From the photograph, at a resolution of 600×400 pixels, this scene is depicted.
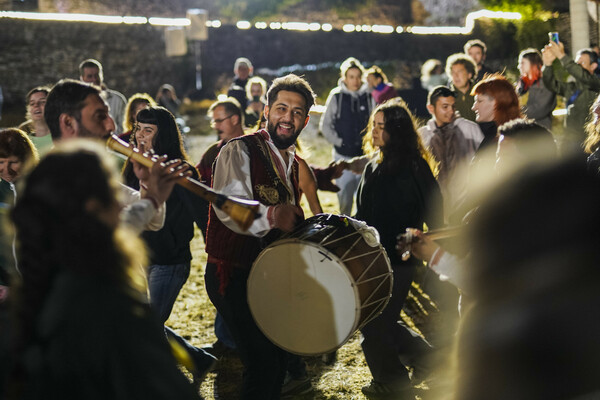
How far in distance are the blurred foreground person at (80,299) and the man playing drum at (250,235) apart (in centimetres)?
134

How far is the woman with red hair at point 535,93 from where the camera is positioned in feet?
23.7

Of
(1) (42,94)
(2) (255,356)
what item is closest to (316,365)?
→ (2) (255,356)

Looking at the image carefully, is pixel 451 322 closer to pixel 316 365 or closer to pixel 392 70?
pixel 316 365

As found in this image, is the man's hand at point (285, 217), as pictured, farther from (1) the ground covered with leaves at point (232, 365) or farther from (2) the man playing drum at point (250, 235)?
(1) the ground covered with leaves at point (232, 365)

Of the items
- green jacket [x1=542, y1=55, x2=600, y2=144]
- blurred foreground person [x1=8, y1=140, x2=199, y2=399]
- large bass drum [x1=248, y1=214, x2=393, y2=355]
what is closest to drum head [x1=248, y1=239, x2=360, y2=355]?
large bass drum [x1=248, y1=214, x2=393, y2=355]

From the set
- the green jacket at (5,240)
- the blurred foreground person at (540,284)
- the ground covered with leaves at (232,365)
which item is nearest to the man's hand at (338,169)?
the ground covered with leaves at (232,365)

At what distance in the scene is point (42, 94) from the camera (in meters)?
5.79

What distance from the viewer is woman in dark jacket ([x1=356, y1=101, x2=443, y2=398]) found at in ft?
13.7

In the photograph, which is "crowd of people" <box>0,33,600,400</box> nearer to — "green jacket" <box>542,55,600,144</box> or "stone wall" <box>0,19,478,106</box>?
"green jacket" <box>542,55,600,144</box>

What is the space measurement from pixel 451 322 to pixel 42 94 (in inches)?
159

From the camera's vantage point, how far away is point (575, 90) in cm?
755

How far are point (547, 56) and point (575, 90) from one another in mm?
935

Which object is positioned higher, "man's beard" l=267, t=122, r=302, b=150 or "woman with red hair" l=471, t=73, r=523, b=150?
"woman with red hair" l=471, t=73, r=523, b=150

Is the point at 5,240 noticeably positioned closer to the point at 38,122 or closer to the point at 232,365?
the point at 232,365
